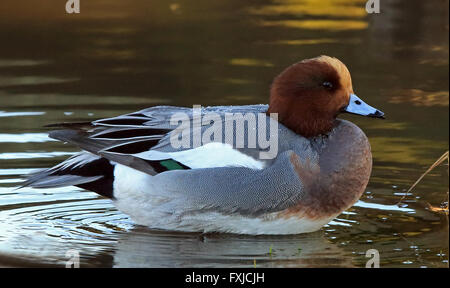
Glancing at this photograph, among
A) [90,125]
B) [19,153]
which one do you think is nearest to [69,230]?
[90,125]

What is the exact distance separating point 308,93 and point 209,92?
3.37m

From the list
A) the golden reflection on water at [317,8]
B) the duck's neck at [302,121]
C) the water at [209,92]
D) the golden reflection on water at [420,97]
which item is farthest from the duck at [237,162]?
the golden reflection on water at [317,8]

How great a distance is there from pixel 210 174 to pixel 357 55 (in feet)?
18.0

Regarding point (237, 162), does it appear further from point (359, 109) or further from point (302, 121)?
point (359, 109)

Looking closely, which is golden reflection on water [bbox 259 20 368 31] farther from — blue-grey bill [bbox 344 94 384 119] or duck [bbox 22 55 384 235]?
duck [bbox 22 55 384 235]

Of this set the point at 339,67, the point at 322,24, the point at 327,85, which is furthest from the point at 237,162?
the point at 322,24

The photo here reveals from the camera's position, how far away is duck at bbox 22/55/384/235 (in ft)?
18.5

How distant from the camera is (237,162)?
5.63 m

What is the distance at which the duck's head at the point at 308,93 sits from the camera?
231 inches

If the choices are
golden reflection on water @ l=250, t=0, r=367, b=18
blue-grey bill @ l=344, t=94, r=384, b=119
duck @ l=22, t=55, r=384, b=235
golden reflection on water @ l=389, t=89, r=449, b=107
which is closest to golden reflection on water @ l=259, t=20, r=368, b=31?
golden reflection on water @ l=250, t=0, r=367, b=18

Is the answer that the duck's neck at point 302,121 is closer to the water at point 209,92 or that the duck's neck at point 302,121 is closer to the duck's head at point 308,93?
the duck's head at point 308,93

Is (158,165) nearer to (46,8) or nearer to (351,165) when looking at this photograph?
(351,165)

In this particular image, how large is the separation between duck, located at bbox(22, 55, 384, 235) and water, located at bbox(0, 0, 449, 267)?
0.16 m

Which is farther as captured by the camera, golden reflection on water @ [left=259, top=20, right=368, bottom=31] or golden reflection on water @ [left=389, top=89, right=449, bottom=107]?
golden reflection on water @ [left=259, top=20, right=368, bottom=31]
